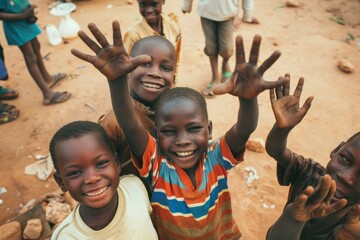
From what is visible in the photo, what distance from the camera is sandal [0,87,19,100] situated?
4156 mm

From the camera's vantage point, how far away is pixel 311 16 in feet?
19.3

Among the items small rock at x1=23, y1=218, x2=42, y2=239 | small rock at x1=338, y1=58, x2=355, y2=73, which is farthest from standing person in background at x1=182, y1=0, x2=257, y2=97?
small rock at x1=23, y1=218, x2=42, y2=239

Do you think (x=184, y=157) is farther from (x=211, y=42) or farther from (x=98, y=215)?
(x=211, y=42)

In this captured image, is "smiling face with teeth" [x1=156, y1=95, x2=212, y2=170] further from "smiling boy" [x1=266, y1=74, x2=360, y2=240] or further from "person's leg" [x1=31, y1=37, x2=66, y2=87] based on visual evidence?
"person's leg" [x1=31, y1=37, x2=66, y2=87]

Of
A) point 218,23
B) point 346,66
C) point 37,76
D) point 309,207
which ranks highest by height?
point 309,207

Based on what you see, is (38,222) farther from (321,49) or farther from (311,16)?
Result: (311,16)

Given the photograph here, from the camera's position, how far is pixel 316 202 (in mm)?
1116

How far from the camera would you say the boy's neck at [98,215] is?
1448mm

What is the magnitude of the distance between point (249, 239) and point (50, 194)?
5.68ft

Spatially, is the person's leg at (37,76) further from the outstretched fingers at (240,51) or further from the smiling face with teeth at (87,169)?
the outstretched fingers at (240,51)

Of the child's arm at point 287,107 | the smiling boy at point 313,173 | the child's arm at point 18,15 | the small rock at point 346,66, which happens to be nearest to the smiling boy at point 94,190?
the smiling boy at point 313,173

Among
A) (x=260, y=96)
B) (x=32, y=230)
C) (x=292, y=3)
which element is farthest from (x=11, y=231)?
(x=292, y=3)

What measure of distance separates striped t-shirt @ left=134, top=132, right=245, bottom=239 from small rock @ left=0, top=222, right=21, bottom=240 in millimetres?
1314

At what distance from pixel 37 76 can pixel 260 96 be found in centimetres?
289
